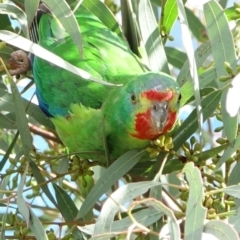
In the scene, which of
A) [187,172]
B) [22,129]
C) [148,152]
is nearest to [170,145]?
[148,152]

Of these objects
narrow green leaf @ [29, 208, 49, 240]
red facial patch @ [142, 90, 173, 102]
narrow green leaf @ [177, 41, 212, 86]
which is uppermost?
narrow green leaf @ [177, 41, 212, 86]

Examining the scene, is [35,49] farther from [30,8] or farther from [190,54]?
[190,54]

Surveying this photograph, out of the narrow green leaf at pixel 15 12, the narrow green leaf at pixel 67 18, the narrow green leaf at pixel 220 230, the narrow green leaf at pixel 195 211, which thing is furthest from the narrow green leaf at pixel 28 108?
the narrow green leaf at pixel 220 230

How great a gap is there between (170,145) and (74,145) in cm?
42

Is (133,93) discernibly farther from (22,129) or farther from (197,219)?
(197,219)

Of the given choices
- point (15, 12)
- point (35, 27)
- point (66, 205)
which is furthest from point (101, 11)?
point (66, 205)

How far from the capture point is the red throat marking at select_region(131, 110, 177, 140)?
1855 millimetres

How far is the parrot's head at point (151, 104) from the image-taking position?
1.82 meters

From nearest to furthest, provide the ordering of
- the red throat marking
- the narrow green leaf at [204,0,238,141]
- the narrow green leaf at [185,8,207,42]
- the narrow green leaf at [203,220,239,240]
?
the narrow green leaf at [203,220,239,240] < the narrow green leaf at [204,0,238,141] < the red throat marking < the narrow green leaf at [185,8,207,42]

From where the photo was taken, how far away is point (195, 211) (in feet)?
4.53

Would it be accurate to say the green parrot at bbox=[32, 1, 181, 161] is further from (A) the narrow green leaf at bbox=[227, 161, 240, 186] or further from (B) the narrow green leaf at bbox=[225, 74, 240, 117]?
(B) the narrow green leaf at bbox=[225, 74, 240, 117]

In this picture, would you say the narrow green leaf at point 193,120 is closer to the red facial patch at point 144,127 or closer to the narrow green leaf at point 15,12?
the red facial patch at point 144,127

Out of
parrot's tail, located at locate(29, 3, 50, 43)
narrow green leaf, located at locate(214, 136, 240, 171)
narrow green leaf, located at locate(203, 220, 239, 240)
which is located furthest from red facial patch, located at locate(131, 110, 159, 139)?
parrot's tail, located at locate(29, 3, 50, 43)

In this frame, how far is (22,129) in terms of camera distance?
190cm
